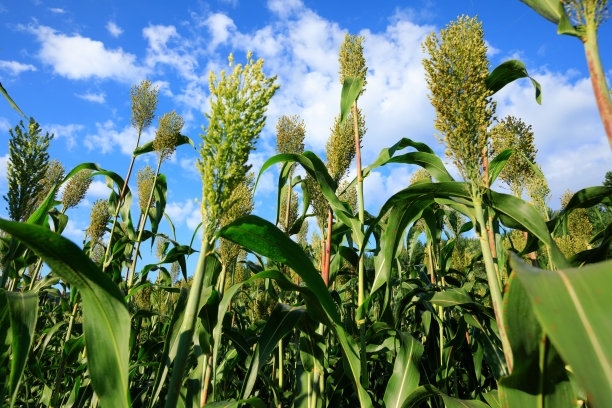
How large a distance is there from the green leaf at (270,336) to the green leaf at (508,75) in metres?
2.00

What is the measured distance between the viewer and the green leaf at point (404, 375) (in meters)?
1.84

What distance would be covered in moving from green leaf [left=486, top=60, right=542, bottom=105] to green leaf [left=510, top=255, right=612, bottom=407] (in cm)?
178

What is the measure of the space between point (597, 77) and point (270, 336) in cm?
182

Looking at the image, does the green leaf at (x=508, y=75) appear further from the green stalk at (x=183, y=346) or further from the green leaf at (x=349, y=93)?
the green stalk at (x=183, y=346)

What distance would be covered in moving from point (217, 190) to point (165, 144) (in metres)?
3.31

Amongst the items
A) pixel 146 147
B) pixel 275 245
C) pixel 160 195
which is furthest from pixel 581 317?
pixel 146 147

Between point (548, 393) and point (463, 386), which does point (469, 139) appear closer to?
point (548, 393)

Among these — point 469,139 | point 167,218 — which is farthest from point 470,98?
point 167,218

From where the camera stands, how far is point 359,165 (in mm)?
2885

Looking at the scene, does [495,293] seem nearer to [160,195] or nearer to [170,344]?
[170,344]

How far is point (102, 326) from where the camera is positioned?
1175mm

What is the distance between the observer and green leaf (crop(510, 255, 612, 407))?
2.08 feet

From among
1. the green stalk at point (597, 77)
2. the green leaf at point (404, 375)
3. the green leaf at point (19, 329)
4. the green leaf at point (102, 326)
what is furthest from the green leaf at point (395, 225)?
Result: the green leaf at point (19, 329)

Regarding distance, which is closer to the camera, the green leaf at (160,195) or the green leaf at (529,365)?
the green leaf at (529,365)
